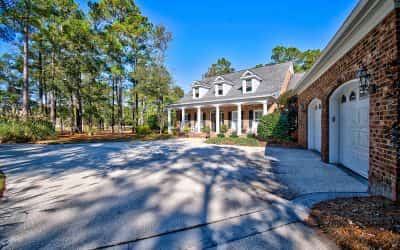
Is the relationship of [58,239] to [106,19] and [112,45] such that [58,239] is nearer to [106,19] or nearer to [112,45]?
[112,45]

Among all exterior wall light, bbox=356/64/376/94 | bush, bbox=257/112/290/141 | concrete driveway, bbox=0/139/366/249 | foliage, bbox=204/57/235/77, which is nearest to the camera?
concrete driveway, bbox=0/139/366/249

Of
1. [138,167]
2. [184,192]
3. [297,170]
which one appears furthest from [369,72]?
[138,167]

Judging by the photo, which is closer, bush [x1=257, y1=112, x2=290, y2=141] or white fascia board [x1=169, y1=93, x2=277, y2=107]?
bush [x1=257, y1=112, x2=290, y2=141]

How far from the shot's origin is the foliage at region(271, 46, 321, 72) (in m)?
26.3

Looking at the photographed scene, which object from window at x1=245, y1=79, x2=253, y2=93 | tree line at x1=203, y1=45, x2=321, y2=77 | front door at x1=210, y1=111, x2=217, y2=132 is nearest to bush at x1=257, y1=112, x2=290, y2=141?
window at x1=245, y1=79, x2=253, y2=93

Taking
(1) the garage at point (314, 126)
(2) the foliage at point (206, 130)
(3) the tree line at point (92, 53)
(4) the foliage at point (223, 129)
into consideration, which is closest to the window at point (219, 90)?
(4) the foliage at point (223, 129)

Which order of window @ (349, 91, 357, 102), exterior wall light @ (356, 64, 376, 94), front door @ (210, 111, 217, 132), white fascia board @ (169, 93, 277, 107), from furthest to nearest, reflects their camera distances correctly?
1. front door @ (210, 111, 217, 132)
2. white fascia board @ (169, 93, 277, 107)
3. window @ (349, 91, 357, 102)
4. exterior wall light @ (356, 64, 376, 94)

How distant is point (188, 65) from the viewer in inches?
Result: 890

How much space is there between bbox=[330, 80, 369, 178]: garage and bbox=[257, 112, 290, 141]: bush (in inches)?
234

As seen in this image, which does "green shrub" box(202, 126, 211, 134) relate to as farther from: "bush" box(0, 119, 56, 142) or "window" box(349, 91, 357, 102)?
"window" box(349, 91, 357, 102)

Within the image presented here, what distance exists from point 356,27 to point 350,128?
2.54 metres

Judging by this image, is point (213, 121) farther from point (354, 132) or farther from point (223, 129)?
point (354, 132)

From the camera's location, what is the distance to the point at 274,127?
1246 cm

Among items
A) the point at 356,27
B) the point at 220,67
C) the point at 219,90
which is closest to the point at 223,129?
the point at 219,90
